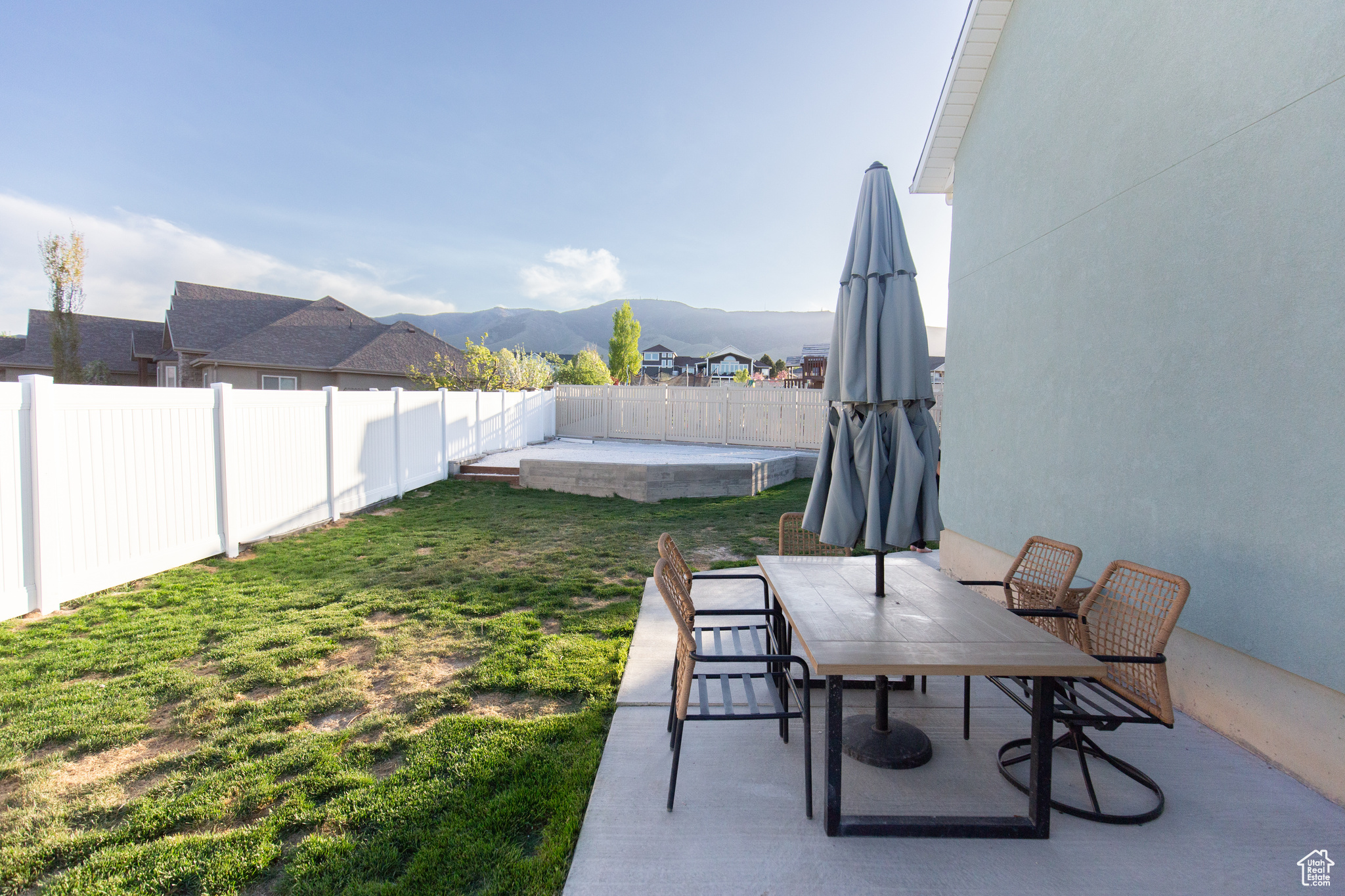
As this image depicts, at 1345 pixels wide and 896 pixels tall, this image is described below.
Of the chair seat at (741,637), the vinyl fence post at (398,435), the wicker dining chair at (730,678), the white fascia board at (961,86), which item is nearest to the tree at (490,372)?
the vinyl fence post at (398,435)

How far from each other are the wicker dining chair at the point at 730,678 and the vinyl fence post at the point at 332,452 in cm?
657

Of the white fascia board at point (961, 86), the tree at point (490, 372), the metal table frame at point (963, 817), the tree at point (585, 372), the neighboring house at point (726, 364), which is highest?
the neighboring house at point (726, 364)

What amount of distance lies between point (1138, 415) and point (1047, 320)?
1.28 m

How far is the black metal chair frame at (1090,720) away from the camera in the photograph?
7.42ft

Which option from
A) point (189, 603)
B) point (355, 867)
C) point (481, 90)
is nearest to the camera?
point (355, 867)

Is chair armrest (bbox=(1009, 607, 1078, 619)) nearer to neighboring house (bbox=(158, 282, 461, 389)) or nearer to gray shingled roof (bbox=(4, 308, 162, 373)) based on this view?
neighboring house (bbox=(158, 282, 461, 389))

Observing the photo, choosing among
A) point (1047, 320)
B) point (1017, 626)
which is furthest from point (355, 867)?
point (1047, 320)

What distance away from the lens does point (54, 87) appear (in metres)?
18.7

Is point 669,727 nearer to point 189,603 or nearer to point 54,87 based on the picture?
point 189,603

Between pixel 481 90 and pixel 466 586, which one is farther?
pixel 481 90

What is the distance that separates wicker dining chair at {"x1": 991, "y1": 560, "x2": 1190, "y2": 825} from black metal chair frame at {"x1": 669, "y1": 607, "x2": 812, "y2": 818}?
93 centimetres

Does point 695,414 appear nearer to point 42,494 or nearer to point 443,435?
point 443,435

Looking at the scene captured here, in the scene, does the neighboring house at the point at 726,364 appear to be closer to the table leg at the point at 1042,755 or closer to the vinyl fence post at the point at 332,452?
the vinyl fence post at the point at 332,452

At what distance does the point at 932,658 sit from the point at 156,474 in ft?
21.4
